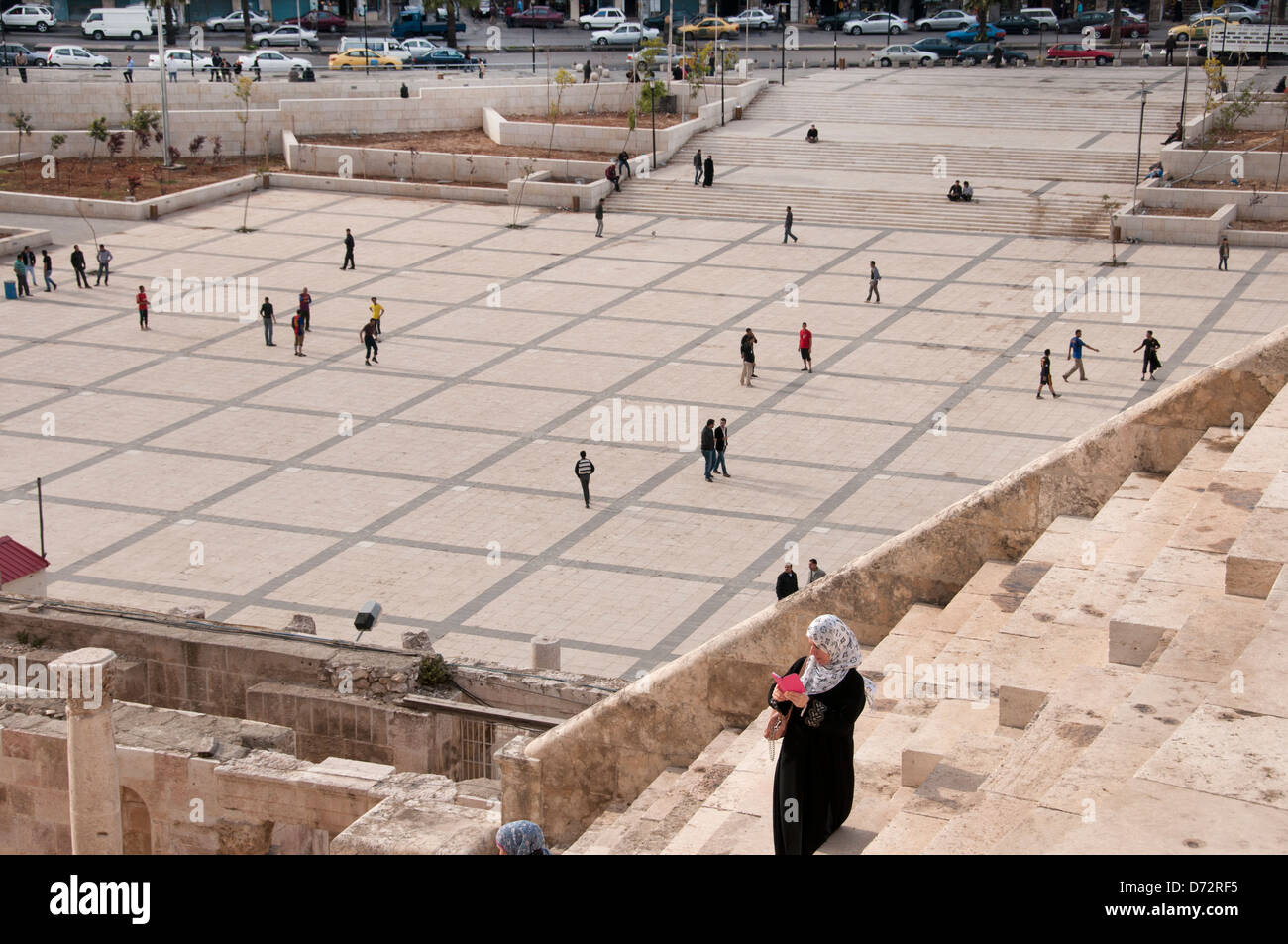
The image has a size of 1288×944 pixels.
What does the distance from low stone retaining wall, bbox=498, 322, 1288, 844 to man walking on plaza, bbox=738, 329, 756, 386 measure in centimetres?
1694

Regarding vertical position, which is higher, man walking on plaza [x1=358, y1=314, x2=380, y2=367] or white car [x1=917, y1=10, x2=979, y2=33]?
white car [x1=917, y1=10, x2=979, y2=33]

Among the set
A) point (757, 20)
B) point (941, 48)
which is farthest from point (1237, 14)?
point (757, 20)

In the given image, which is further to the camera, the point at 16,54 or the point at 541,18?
the point at 541,18

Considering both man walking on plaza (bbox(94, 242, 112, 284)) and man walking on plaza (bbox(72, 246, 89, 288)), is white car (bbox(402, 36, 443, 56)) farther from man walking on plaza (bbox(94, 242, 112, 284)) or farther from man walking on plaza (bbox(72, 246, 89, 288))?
man walking on plaza (bbox(72, 246, 89, 288))

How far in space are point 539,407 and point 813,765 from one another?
21.1 metres

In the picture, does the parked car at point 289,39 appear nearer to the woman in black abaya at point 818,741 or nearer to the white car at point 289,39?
the white car at point 289,39

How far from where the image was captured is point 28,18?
71.6 metres

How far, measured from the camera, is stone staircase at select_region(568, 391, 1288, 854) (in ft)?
19.7

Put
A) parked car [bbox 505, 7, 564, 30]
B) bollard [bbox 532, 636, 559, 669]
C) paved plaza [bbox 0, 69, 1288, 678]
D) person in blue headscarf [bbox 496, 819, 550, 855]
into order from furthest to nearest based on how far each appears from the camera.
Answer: parked car [bbox 505, 7, 564, 30] < paved plaza [bbox 0, 69, 1288, 678] < bollard [bbox 532, 636, 559, 669] < person in blue headscarf [bbox 496, 819, 550, 855]

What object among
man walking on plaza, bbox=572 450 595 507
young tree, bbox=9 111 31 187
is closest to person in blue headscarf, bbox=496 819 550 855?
man walking on plaza, bbox=572 450 595 507

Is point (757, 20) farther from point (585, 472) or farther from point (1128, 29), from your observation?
point (585, 472)
